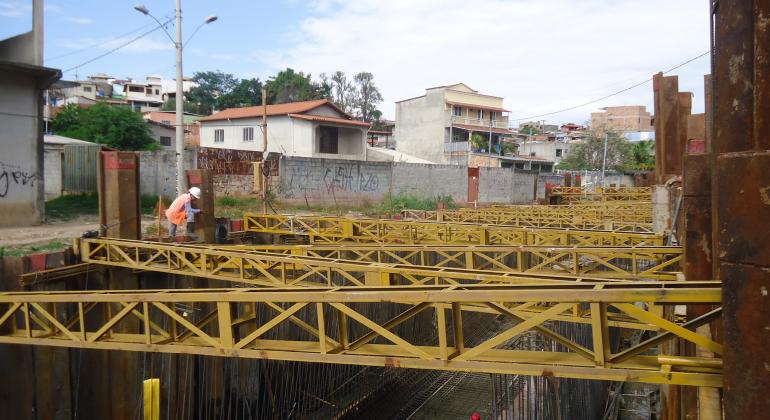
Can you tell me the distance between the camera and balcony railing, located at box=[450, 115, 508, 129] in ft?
159

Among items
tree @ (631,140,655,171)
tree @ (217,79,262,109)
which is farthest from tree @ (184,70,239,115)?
tree @ (631,140,655,171)

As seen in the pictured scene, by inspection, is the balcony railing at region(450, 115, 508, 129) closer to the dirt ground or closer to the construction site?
the construction site

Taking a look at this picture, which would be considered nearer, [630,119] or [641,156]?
[641,156]

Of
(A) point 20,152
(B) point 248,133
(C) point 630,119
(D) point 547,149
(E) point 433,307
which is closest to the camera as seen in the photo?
(E) point 433,307

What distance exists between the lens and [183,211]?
1268 centimetres

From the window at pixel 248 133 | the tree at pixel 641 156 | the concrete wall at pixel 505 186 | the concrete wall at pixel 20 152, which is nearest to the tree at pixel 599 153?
Answer: the tree at pixel 641 156

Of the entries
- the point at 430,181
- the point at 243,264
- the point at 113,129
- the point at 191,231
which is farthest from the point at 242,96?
the point at 243,264

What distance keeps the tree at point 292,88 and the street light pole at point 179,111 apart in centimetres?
3836

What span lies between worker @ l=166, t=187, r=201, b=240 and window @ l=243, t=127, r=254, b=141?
24.7 meters

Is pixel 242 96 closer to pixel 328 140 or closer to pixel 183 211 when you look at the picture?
pixel 328 140

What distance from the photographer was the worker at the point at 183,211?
12.6 m

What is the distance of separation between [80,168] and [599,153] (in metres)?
45.6

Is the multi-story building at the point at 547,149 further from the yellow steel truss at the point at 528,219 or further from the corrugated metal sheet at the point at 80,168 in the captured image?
the corrugated metal sheet at the point at 80,168

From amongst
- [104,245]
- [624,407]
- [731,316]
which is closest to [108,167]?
[104,245]
